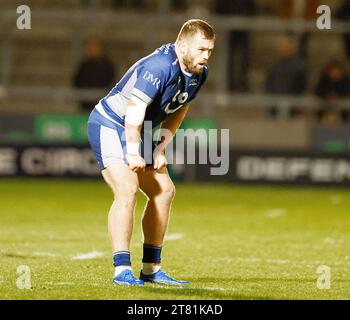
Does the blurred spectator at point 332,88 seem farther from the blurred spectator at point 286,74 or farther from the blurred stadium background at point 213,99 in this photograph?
the blurred spectator at point 286,74

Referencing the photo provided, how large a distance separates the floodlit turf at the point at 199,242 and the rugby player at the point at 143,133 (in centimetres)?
39

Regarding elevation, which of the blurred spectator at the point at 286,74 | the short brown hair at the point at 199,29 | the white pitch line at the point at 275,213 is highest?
the short brown hair at the point at 199,29

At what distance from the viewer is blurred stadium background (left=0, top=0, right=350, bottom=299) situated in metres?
18.8

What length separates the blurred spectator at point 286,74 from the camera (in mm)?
21250

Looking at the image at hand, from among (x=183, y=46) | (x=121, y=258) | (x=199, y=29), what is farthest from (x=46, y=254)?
(x=199, y=29)

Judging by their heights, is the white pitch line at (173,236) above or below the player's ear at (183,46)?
below

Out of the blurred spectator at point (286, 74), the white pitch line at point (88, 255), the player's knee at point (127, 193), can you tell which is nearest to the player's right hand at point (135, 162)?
the player's knee at point (127, 193)

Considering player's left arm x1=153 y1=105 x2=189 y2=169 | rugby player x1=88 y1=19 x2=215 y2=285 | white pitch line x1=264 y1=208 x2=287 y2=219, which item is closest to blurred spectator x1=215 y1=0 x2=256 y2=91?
white pitch line x1=264 y1=208 x2=287 y2=219

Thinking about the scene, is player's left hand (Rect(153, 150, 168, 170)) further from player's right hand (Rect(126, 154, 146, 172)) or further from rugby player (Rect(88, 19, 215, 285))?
player's right hand (Rect(126, 154, 146, 172))

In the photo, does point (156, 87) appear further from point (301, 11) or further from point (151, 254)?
point (301, 11)

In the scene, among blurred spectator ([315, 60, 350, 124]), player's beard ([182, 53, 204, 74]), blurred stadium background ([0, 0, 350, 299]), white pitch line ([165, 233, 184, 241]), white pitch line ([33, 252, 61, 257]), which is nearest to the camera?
player's beard ([182, 53, 204, 74])

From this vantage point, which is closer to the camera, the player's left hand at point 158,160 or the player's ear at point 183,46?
the player's ear at point 183,46

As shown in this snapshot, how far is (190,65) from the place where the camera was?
8516 mm

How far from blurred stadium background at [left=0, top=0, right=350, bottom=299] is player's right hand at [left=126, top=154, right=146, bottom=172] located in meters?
7.09
